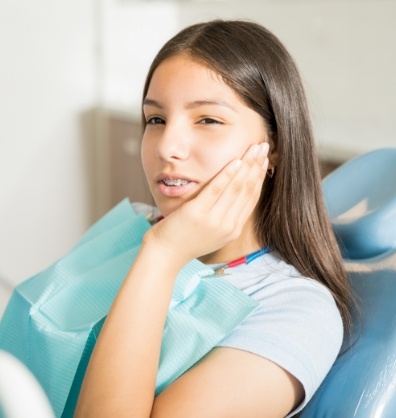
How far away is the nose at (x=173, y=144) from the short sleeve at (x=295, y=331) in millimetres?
234

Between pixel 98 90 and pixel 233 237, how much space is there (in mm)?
1866

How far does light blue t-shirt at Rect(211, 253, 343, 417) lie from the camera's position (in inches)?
37.1

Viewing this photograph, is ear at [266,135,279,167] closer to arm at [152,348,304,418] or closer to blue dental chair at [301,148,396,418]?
blue dental chair at [301,148,396,418]

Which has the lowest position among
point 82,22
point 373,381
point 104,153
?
point 104,153

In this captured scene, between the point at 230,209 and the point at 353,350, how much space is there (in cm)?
28

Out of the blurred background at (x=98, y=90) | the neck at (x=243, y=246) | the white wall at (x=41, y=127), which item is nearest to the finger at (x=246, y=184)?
the neck at (x=243, y=246)

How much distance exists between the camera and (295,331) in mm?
965

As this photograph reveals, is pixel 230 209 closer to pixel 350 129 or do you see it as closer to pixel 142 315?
pixel 142 315

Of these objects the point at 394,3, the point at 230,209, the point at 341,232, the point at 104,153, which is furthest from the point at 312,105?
the point at 230,209

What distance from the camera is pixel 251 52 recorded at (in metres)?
1.11

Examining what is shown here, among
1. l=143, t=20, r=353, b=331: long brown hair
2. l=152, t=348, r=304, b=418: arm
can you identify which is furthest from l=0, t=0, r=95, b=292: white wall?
l=152, t=348, r=304, b=418: arm

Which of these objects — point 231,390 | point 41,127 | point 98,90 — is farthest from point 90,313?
point 98,90

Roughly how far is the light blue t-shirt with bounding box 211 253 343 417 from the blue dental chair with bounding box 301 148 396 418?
5 cm

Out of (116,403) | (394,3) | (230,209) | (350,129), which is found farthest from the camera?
(350,129)
